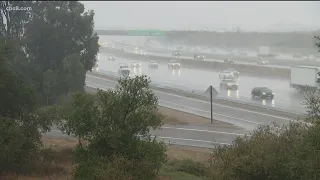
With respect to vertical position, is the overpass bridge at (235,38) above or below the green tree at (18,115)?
above

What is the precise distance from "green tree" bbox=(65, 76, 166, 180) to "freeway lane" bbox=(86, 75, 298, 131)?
1594 cm

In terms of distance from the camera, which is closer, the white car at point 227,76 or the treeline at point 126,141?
the treeline at point 126,141

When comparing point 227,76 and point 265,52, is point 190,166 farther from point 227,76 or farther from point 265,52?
point 265,52

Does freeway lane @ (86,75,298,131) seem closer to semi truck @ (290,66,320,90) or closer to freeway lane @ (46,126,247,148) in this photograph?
freeway lane @ (46,126,247,148)

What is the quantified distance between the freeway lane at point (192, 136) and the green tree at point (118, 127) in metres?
11.2

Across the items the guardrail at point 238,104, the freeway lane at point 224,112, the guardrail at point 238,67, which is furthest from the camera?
the guardrail at point 238,67

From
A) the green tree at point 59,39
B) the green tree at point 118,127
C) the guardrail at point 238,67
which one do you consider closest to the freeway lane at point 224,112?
the green tree at point 59,39

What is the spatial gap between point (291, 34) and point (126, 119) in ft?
246

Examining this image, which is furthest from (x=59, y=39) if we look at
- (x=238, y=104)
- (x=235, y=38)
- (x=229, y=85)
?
(x=235, y=38)

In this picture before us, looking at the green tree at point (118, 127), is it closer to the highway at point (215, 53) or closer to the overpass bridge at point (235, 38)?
the highway at point (215, 53)

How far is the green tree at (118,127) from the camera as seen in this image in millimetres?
13156

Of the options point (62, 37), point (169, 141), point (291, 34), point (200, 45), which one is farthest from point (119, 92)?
point (200, 45)

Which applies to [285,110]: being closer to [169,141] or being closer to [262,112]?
[262,112]

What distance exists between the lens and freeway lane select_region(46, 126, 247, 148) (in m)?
25.0
